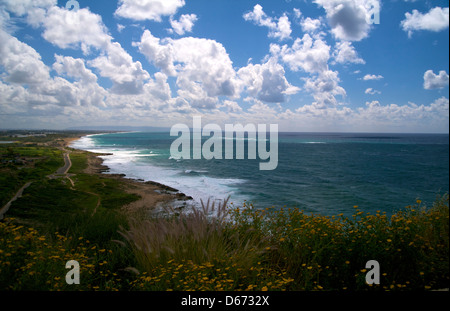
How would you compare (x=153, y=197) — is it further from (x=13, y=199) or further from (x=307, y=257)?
(x=307, y=257)

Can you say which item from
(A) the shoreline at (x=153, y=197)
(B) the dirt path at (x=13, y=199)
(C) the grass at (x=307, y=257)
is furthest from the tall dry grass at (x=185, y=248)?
(A) the shoreline at (x=153, y=197)

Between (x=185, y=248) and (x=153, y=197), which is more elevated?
(x=185, y=248)

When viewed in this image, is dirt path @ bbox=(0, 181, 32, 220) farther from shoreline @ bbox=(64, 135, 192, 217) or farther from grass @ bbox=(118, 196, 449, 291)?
grass @ bbox=(118, 196, 449, 291)

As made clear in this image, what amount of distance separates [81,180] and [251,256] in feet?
84.1

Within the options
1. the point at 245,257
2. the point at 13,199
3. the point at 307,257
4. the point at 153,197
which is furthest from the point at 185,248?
the point at 153,197

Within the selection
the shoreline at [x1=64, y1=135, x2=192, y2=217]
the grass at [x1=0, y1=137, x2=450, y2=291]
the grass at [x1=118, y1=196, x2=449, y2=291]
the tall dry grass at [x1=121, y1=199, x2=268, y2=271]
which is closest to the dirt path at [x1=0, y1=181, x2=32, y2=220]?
the shoreline at [x1=64, y1=135, x2=192, y2=217]

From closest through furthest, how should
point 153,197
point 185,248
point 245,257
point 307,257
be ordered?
point 245,257 < point 185,248 < point 307,257 < point 153,197

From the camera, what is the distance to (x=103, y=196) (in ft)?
70.1

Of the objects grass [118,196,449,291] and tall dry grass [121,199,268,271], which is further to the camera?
tall dry grass [121,199,268,271]

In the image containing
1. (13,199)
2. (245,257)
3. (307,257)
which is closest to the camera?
(245,257)

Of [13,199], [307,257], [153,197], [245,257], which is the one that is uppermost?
[245,257]

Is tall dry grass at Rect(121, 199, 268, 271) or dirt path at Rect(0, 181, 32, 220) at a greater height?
tall dry grass at Rect(121, 199, 268, 271)
